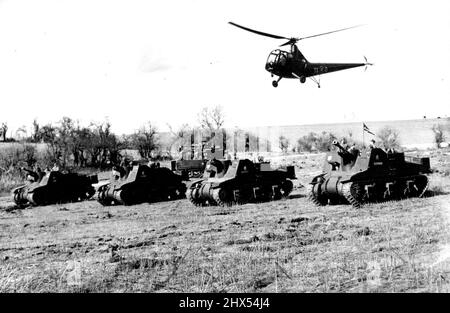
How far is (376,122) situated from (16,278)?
76.9 m

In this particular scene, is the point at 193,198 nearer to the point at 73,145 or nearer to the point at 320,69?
the point at 320,69

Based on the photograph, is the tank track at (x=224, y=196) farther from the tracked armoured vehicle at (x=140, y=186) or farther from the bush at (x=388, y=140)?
the bush at (x=388, y=140)

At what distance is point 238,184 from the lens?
1730 cm

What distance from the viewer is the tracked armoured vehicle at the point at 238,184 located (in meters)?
17.0

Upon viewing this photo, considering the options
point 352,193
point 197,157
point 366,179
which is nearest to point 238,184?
point 352,193

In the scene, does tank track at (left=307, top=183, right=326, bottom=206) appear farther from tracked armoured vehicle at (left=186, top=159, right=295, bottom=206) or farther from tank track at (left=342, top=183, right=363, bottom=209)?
tracked armoured vehicle at (left=186, top=159, right=295, bottom=206)

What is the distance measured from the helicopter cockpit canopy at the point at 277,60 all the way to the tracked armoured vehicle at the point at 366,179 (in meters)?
3.27

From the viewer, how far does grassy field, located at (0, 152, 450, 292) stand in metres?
6.57

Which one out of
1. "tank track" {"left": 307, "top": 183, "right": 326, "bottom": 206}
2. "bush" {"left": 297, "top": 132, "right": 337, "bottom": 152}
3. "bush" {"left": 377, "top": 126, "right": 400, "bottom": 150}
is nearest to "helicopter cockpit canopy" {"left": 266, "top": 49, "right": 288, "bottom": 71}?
"tank track" {"left": 307, "top": 183, "right": 326, "bottom": 206}

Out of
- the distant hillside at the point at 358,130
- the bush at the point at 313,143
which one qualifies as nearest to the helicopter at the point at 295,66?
the bush at the point at 313,143

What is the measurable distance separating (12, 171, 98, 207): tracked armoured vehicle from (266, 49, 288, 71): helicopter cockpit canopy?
10.9 meters

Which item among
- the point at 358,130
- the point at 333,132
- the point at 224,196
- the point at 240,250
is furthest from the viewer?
the point at 358,130

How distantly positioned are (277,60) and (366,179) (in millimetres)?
4769
